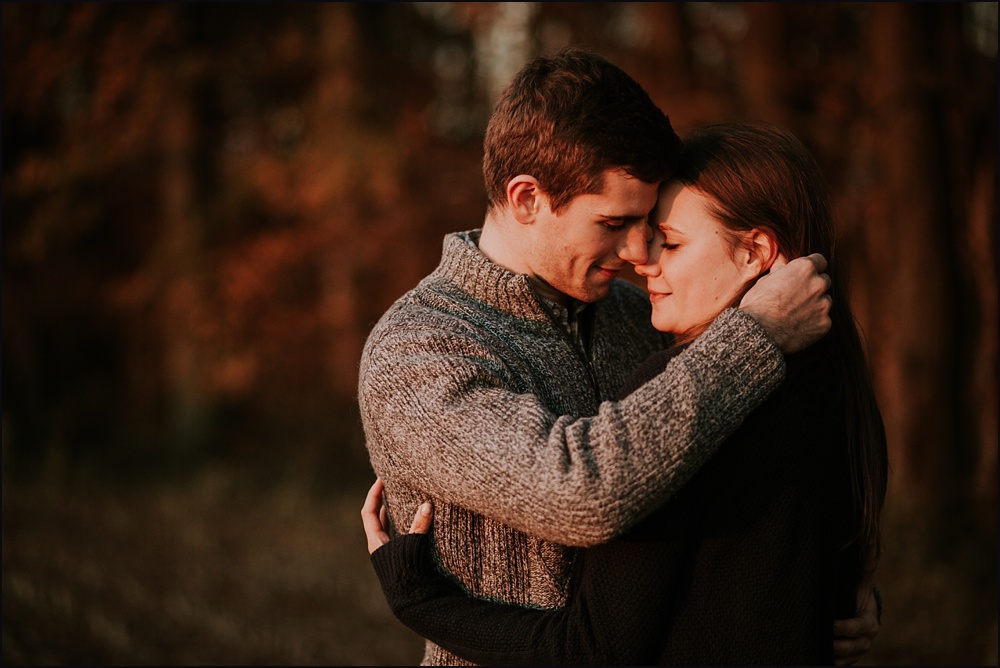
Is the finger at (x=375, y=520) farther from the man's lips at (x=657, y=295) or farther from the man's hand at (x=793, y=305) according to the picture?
the man's hand at (x=793, y=305)

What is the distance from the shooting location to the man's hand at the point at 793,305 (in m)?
2.00

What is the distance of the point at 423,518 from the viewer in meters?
2.26

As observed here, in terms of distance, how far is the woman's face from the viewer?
2.25 metres

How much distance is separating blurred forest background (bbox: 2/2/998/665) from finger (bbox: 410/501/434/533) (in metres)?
1.84

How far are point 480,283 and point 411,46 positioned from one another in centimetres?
1091

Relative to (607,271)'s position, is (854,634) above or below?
below

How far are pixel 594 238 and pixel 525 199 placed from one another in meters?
0.21

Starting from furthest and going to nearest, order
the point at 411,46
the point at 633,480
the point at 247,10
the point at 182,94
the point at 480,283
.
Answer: the point at 411,46
the point at 247,10
the point at 182,94
the point at 480,283
the point at 633,480

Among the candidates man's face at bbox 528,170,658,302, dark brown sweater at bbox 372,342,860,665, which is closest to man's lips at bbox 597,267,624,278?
man's face at bbox 528,170,658,302

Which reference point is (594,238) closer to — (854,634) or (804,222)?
(804,222)

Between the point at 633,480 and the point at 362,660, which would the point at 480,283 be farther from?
the point at 362,660

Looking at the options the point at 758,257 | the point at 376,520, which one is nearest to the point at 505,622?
the point at 376,520

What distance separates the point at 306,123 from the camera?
11.9 metres

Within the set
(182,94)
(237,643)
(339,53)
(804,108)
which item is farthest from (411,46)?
(237,643)
